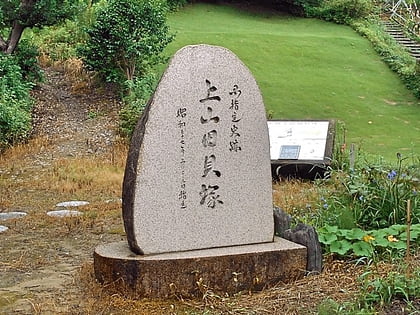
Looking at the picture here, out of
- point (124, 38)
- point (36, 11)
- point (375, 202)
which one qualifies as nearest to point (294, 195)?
point (375, 202)

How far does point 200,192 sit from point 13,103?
8176 mm

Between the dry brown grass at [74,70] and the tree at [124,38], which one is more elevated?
the tree at [124,38]

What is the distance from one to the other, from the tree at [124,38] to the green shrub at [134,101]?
1.47 ft

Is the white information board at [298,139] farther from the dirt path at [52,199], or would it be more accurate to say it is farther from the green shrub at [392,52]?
the green shrub at [392,52]

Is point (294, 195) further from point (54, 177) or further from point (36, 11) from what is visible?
point (36, 11)

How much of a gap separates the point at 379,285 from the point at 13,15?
10.5 m

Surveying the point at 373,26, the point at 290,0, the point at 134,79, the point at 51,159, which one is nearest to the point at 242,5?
the point at 290,0

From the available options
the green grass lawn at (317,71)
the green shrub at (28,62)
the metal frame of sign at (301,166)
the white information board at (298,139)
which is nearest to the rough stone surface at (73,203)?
the metal frame of sign at (301,166)

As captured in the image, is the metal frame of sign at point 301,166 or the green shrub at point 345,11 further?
the green shrub at point 345,11

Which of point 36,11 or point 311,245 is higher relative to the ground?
point 36,11

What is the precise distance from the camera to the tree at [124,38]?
13703 millimetres

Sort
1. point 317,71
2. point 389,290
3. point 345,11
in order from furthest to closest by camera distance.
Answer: point 345,11 < point 317,71 < point 389,290

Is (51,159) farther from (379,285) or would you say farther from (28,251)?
(379,285)

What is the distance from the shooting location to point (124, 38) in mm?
13594
